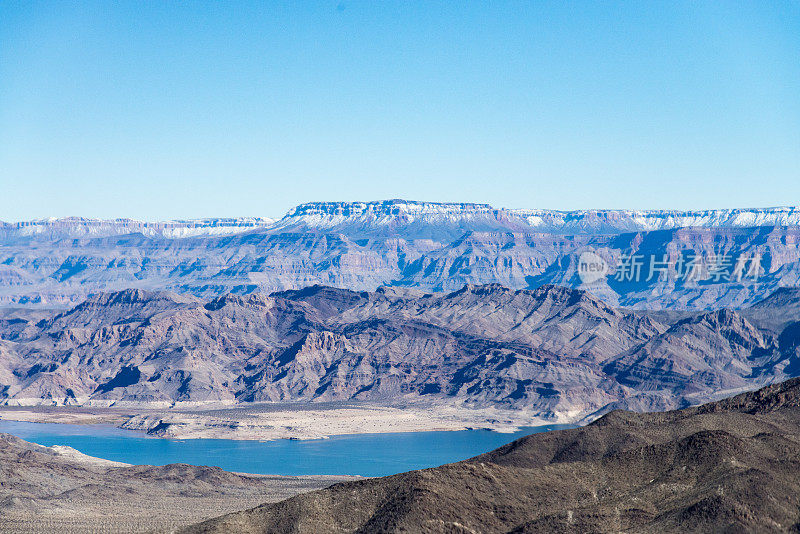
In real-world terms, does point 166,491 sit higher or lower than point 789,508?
lower

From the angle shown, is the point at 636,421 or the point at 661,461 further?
the point at 636,421

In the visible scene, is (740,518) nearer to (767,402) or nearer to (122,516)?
(767,402)

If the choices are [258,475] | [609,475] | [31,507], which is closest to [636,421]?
[609,475]

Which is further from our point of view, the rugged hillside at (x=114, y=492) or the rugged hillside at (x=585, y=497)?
the rugged hillside at (x=114, y=492)

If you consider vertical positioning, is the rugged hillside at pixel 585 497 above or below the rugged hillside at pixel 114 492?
above

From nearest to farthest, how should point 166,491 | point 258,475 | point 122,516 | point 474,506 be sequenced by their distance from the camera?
point 474,506 → point 122,516 → point 166,491 → point 258,475

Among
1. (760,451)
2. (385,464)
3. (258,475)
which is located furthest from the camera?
(385,464)
